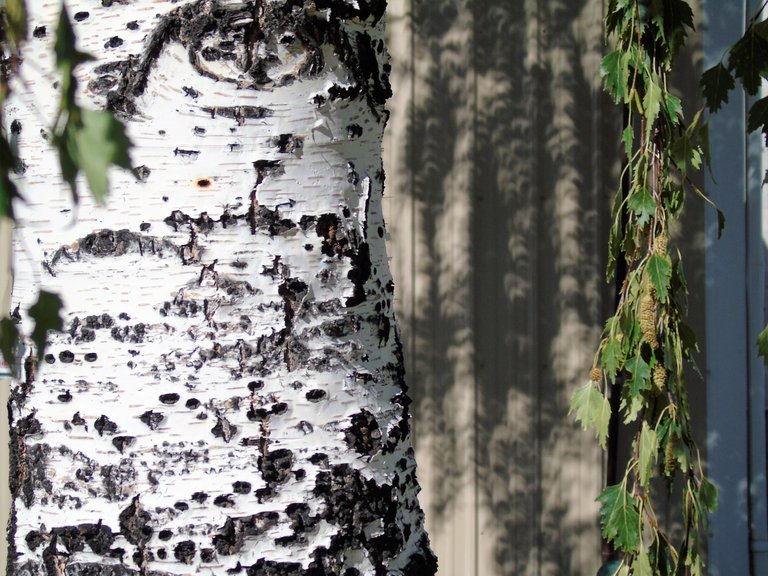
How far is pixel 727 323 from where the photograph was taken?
344cm

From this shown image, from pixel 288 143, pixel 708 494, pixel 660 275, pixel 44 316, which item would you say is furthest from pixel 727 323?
pixel 44 316

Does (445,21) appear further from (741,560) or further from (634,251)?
(741,560)

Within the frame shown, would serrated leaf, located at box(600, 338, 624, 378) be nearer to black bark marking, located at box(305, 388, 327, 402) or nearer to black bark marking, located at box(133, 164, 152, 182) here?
black bark marking, located at box(305, 388, 327, 402)

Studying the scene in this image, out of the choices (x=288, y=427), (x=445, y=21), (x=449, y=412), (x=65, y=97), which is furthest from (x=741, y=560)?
(x=65, y=97)

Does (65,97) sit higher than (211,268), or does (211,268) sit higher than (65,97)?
(65,97)

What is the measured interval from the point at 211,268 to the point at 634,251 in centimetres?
141

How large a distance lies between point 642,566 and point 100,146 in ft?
6.18

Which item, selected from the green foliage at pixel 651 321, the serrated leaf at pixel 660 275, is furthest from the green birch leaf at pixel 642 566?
the serrated leaf at pixel 660 275

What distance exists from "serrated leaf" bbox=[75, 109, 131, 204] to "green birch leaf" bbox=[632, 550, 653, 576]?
1.85 m

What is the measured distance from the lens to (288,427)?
126 centimetres

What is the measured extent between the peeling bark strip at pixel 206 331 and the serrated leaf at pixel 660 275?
1092 millimetres

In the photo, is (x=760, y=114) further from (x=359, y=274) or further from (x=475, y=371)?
(x=475, y=371)

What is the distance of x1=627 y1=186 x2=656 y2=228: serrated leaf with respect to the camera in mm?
2225

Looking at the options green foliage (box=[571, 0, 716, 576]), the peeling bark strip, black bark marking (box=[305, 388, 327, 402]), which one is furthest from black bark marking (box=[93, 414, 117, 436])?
green foliage (box=[571, 0, 716, 576])
